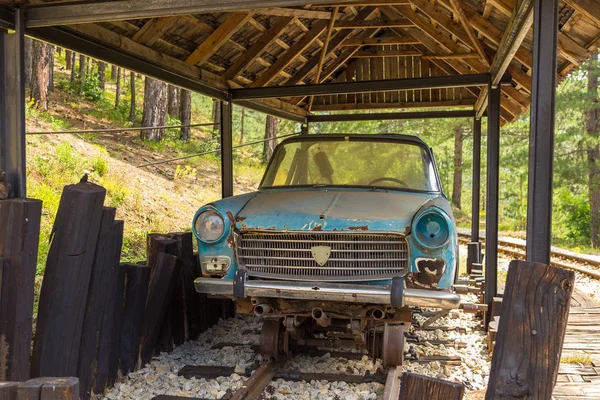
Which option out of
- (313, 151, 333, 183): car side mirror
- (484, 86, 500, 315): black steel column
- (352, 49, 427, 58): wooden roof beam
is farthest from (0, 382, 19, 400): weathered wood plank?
(352, 49, 427, 58): wooden roof beam

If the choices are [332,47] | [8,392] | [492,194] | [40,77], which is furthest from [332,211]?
[40,77]

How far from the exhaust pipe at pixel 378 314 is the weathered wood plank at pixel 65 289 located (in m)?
2.31

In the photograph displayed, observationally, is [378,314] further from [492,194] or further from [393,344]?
[492,194]

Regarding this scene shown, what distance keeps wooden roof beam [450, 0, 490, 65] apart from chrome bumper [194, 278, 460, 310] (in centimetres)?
404

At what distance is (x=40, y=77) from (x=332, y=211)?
14730 millimetres

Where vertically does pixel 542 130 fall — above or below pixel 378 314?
above

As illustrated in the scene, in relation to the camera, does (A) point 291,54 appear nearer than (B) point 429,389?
No

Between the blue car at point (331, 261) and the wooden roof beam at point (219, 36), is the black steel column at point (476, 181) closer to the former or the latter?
the wooden roof beam at point (219, 36)

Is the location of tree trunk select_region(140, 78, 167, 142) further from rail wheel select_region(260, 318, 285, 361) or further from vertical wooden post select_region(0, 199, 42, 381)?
vertical wooden post select_region(0, 199, 42, 381)

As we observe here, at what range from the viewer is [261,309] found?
18.2ft

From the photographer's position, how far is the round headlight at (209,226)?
5574 millimetres

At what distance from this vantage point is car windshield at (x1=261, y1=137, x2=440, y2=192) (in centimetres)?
671

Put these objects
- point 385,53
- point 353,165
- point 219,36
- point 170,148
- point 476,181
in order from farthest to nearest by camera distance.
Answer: point 170,148 → point 385,53 → point 476,181 → point 219,36 → point 353,165

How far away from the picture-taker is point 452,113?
515 inches
